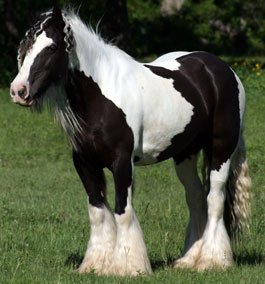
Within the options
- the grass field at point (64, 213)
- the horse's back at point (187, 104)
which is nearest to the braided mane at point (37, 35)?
the horse's back at point (187, 104)

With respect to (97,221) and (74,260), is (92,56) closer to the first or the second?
(97,221)

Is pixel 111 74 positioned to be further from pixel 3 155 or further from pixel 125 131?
pixel 3 155

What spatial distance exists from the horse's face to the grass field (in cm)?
132

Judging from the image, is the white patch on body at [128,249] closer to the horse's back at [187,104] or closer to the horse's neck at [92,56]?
the horse's back at [187,104]

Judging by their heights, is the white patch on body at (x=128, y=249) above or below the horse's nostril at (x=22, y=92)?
below

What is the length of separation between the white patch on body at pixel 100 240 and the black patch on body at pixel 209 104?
682 mm

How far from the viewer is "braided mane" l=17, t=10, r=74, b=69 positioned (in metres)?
6.81

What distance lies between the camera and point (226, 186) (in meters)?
7.97

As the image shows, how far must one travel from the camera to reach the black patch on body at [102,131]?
697cm

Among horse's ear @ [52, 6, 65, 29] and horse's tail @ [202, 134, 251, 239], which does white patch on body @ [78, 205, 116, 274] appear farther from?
horse's ear @ [52, 6, 65, 29]

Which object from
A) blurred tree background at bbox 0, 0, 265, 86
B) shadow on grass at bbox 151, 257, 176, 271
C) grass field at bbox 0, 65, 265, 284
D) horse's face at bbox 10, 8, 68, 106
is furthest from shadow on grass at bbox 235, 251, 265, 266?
blurred tree background at bbox 0, 0, 265, 86

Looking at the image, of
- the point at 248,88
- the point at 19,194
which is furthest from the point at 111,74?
the point at 248,88

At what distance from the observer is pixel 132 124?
703 cm

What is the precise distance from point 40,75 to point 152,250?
2186 mm
